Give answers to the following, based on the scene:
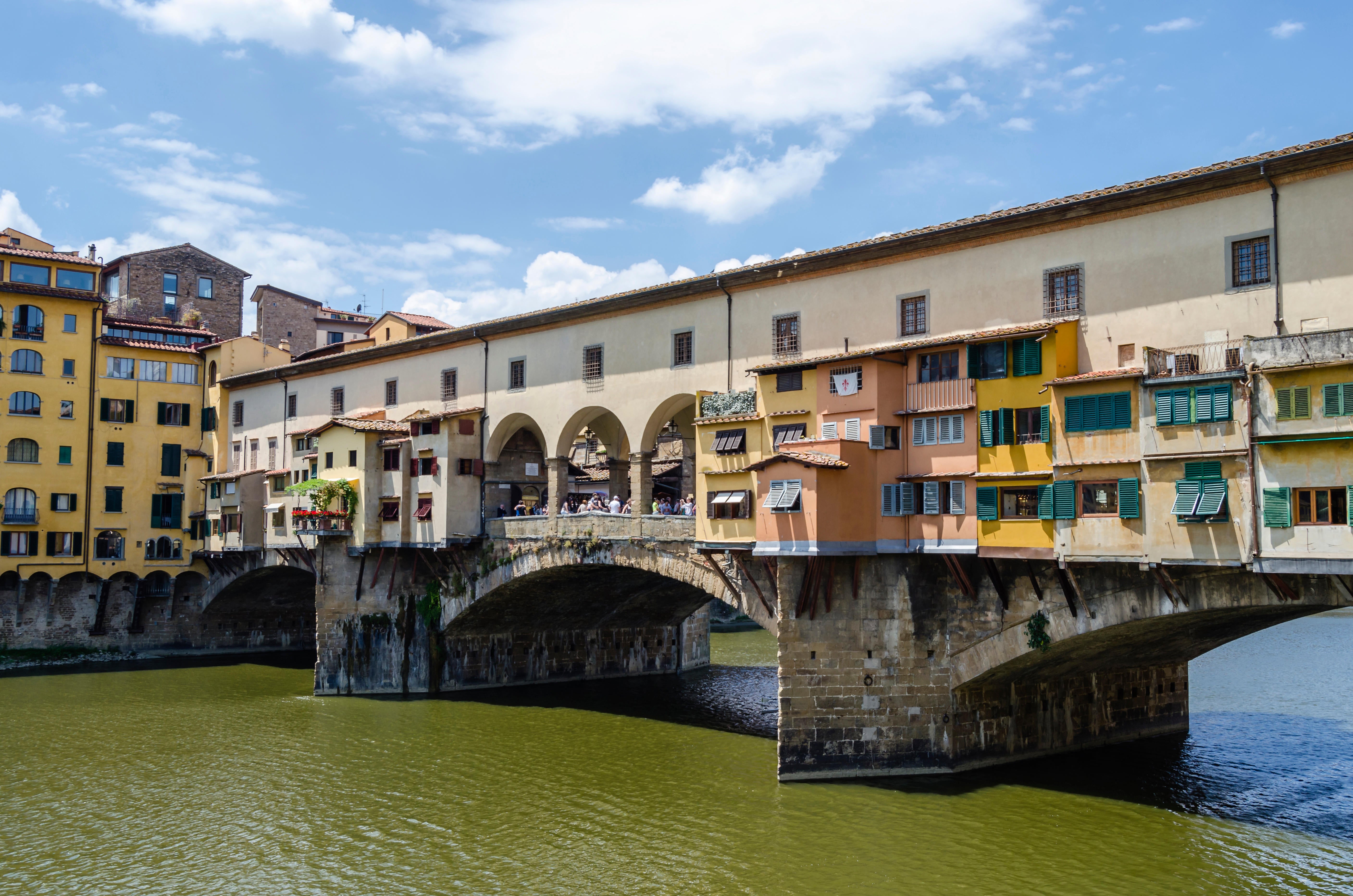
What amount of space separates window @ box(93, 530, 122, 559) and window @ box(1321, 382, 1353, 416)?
2175 inches

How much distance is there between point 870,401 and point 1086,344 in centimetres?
516

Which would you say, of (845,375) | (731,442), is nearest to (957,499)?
(845,375)

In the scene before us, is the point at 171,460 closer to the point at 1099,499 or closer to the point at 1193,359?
the point at 1099,499

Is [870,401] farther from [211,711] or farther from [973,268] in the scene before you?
[211,711]

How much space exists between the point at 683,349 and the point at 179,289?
44.6 meters

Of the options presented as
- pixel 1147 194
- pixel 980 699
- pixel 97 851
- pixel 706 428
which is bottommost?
pixel 97 851

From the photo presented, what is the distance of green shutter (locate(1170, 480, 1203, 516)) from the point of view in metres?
22.0

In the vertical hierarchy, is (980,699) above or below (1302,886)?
above

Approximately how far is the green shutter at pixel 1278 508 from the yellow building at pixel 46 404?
177 feet

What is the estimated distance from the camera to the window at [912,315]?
28672 mm

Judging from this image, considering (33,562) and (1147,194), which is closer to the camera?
(1147,194)

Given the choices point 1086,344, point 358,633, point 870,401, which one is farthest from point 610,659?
point 1086,344

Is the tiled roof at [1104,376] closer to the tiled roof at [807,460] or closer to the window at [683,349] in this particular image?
the tiled roof at [807,460]

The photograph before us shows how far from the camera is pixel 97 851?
80.3 ft
